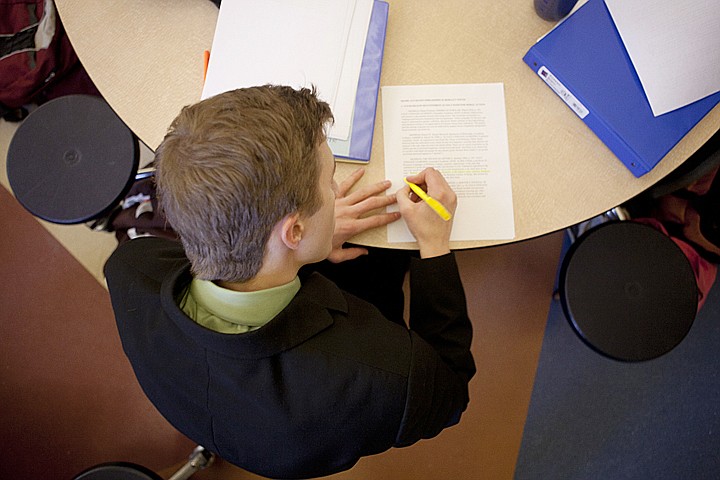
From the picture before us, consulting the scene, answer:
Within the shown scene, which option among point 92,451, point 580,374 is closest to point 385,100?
point 580,374

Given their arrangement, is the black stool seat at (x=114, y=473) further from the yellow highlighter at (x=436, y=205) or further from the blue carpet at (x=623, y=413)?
the blue carpet at (x=623, y=413)

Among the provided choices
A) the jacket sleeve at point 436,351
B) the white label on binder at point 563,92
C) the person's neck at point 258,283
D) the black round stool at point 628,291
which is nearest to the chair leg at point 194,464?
the jacket sleeve at point 436,351

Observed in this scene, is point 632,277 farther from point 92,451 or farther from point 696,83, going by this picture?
point 92,451

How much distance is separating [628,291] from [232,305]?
88cm

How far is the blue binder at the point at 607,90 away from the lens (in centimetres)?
93

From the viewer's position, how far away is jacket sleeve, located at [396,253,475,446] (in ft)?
2.78

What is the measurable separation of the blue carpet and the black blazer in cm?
79

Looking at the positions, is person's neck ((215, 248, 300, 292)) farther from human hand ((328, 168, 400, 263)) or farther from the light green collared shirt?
human hand ((328, 168, 400, 263))

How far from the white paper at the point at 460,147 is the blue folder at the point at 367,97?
32 millimetres

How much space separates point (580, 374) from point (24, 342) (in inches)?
64.6

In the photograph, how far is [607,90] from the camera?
95cm

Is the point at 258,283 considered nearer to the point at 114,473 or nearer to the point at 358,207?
the point at 358,207

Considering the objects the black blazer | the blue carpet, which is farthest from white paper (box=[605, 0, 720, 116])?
the blue carpet

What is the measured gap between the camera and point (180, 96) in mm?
1028
